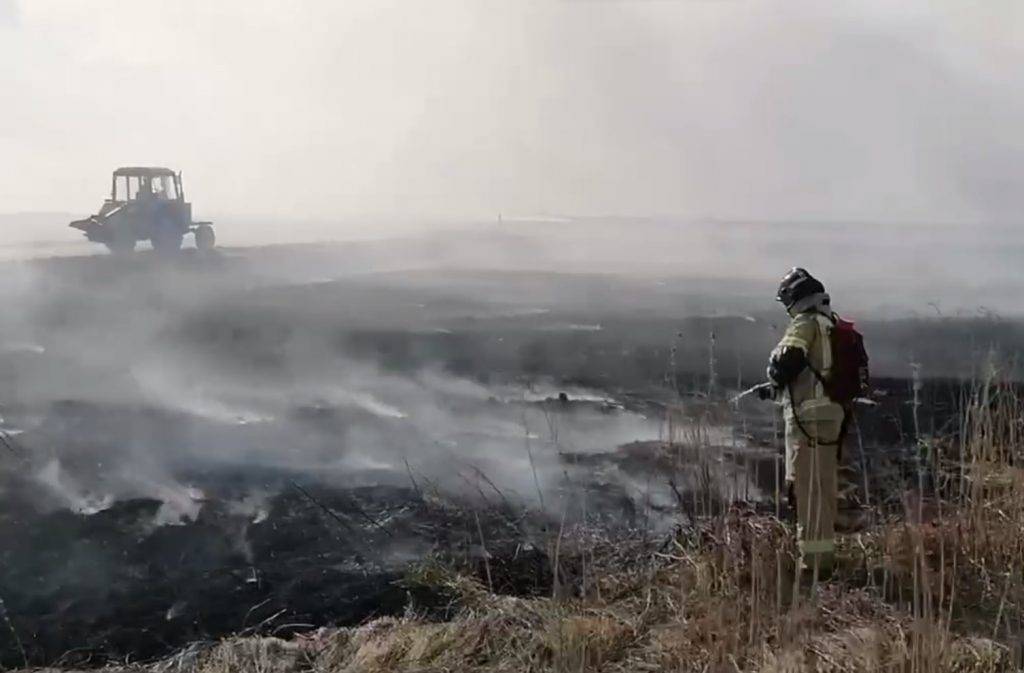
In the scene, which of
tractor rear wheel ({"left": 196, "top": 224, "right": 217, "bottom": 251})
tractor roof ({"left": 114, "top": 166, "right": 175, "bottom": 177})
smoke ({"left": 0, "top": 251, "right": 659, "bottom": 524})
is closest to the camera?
smoke ({"left": 0, "top": 251, "right": 659, "bottom": 524})

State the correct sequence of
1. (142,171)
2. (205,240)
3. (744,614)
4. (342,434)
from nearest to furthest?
1. (744,614)
2. (342,434)
3. (142,171)
4. (205,240)

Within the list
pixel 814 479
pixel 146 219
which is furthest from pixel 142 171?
pixel 814 479

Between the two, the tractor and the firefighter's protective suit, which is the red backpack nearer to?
the firefighter's protective suit

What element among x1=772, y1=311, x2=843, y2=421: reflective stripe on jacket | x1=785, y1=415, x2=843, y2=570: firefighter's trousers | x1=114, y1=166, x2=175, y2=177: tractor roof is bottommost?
x1=785, y1=415, x2=843, y2=570: firefighter's trousers

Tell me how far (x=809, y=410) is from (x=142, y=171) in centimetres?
310

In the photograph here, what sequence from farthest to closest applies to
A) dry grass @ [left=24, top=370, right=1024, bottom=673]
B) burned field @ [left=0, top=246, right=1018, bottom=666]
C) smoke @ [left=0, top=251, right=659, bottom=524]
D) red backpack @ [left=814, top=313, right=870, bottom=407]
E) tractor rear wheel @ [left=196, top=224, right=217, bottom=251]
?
tractor rear wheel @ [left=196, top=224, right=217, bottom=251] < smoke @ [left=0, top=251, right=659, bottom=524] < burned field @ [left=0, top=246, right=1018, bottom=666] < red backpack @ [left=814, top=313, right=870, bottom=407] < dry grass @ [left=24, top=370, right=1024, bottom=673]

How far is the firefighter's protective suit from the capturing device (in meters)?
2.47

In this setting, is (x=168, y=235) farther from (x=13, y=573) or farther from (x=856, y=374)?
(x=856, y=374)

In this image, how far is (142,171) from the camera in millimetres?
3766

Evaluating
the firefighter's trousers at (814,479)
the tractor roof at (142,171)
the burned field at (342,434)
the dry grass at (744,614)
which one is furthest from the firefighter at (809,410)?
the tractor roof at (142,171)

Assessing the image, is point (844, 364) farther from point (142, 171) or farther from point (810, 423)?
point (142, 171)

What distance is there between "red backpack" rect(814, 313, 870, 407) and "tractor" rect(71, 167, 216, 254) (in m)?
3.00

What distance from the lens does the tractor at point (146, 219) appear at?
3.83m

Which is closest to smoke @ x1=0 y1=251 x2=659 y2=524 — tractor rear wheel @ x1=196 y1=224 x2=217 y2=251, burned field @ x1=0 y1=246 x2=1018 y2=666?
burned field @ x1=0 y1=246 x2=1018 y2=666
